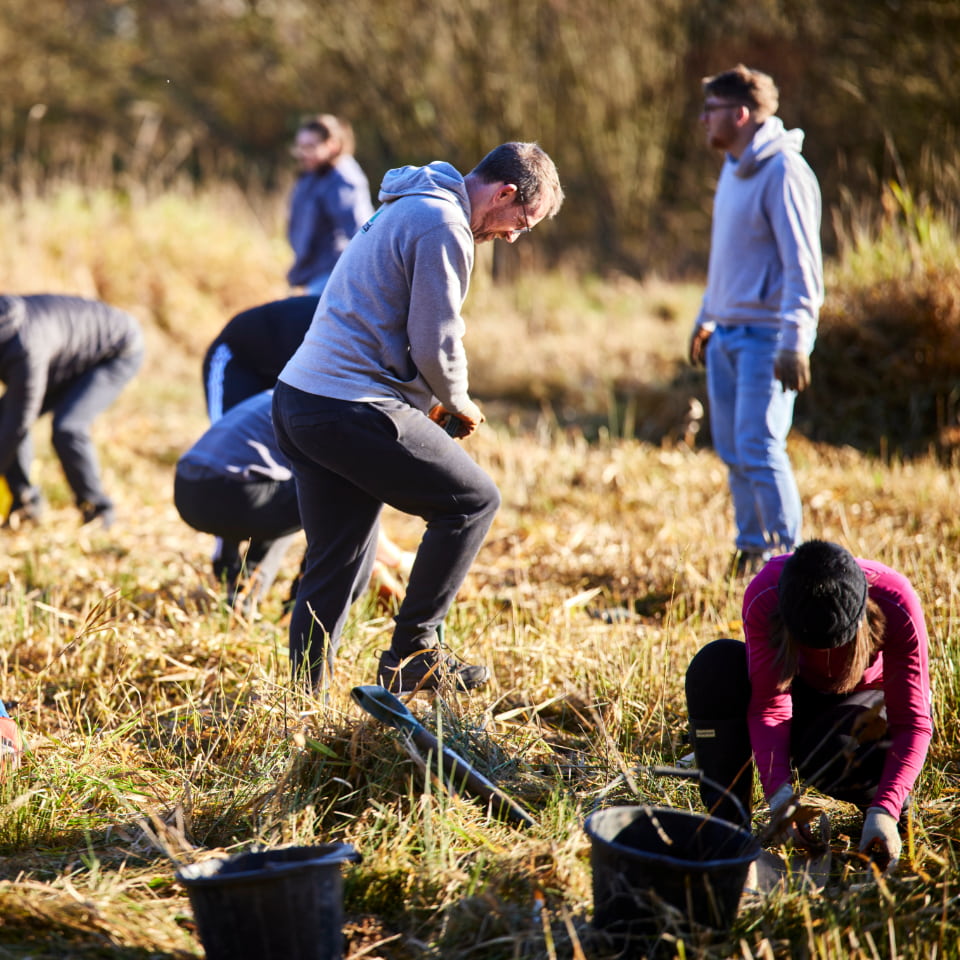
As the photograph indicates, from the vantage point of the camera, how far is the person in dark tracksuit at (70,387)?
522cm

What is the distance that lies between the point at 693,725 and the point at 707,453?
14.3ft

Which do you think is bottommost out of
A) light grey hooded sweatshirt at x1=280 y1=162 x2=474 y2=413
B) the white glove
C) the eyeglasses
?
the white glove

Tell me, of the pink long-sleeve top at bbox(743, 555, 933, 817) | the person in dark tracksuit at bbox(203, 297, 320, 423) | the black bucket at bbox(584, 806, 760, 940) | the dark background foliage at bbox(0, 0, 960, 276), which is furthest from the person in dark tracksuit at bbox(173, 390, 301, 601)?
the dark background foliage at bbox(0, 0, 960, 276)

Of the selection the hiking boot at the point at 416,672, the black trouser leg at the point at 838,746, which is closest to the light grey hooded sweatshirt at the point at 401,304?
the hiking boot at the point at 416,672

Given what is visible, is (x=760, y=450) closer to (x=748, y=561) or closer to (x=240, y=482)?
(x=748, y=561)

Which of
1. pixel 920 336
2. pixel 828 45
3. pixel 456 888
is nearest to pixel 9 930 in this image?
pixel 456 888

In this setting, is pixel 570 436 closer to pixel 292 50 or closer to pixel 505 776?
pixel 505 776

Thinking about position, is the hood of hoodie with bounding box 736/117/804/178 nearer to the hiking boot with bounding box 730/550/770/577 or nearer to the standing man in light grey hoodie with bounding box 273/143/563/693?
the hiking boot with bounding box 730/550/770/577

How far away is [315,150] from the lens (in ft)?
23.0

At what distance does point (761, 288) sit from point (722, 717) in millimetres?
2404

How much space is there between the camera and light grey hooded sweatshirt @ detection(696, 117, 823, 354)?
176 inches

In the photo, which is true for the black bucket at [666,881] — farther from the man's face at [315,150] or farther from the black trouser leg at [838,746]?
the man's face at [315,150]

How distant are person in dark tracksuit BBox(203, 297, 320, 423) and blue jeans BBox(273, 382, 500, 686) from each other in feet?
3.48

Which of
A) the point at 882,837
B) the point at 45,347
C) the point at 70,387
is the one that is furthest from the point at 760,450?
the point at 70,387
